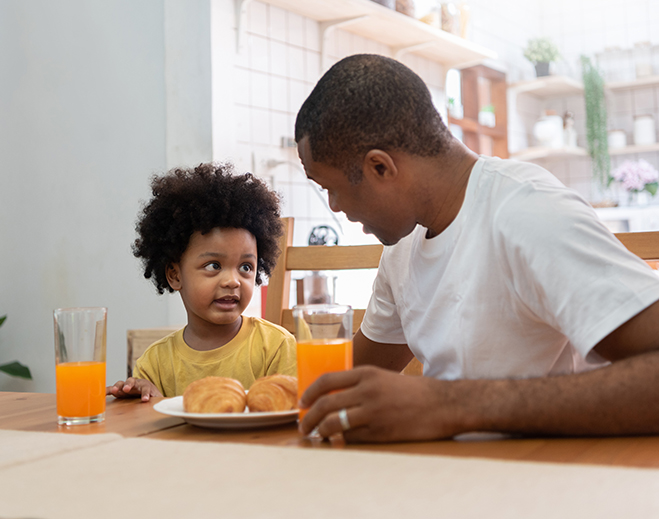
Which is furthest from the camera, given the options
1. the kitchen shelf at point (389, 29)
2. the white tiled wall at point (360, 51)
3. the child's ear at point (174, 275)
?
the kitchen shelf at point (389, 29)

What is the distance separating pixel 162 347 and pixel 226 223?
0.33m

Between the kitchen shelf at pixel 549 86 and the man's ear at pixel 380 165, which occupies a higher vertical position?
the kitchen shelf at pixel 549 86

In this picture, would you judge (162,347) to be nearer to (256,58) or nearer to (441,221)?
(441,221)

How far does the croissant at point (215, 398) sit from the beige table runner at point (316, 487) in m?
0.13

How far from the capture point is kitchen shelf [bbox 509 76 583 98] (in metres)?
5.20

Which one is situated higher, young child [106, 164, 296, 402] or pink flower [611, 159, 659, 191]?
pink flower [611, 159, 659, 191]

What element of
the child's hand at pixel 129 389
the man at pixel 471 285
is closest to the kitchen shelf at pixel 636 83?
the man at pixel 471 285

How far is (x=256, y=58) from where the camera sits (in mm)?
3287

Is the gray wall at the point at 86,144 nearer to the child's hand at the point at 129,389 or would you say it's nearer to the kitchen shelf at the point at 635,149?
the child's hand at the point at 129,389

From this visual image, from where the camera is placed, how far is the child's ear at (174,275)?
1.74m

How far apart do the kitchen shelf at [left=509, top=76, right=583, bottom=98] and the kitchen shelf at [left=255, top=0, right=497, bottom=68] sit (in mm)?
815

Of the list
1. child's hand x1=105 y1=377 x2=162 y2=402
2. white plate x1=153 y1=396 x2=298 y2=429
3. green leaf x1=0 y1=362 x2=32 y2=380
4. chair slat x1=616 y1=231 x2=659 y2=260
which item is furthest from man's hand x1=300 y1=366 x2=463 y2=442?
green leaf x1=0 y1=362 x2=32 y2=380

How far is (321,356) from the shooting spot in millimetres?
840

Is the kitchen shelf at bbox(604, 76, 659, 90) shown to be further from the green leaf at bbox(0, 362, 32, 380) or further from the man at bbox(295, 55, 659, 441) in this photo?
the man at bbox(295, 55, 659, 441)
